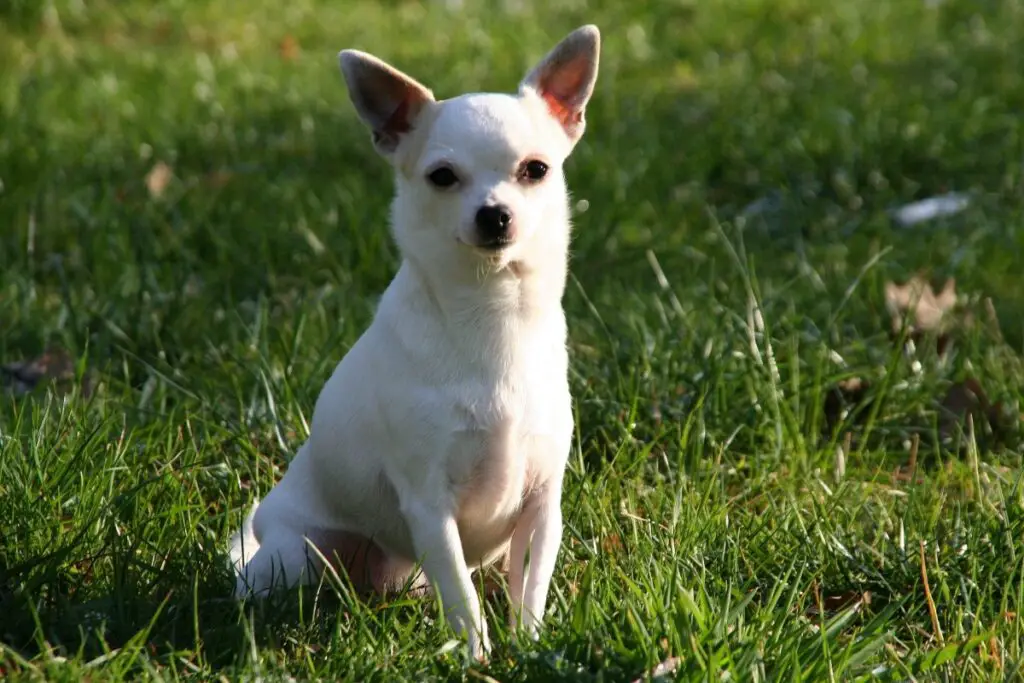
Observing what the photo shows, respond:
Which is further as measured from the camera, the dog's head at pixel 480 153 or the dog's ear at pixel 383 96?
the dog's ear at pixel 383 96

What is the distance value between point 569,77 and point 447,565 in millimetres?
1032

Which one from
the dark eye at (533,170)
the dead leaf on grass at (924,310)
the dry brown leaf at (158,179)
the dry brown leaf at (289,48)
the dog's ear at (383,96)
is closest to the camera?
the dark eye at (533,170)

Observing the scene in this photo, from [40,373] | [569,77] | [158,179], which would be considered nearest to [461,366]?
[569,77]

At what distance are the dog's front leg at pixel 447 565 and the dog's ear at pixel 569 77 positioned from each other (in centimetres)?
84

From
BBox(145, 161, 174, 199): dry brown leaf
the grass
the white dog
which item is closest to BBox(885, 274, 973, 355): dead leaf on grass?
the grass

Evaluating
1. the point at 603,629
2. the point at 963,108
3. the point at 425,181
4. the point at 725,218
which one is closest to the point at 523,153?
the point at 425,181

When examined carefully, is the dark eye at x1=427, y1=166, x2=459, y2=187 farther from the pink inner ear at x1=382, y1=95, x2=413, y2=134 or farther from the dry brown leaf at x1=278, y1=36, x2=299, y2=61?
the dry brown leaf at x1=278, y1=36, x2=299, y2=61

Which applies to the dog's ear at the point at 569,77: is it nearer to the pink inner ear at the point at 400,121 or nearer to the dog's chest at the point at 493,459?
the pink inner ear at the point at 400,121

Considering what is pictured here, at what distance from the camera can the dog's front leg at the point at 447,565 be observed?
2755mm

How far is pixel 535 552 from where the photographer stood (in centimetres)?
290

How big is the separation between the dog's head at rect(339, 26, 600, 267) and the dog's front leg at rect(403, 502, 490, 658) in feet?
1.61

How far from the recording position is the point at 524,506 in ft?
9.68

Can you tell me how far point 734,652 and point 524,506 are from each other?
0.63m

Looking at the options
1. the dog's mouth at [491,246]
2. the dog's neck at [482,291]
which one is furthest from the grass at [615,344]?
the dog's mouth at [491,246]
